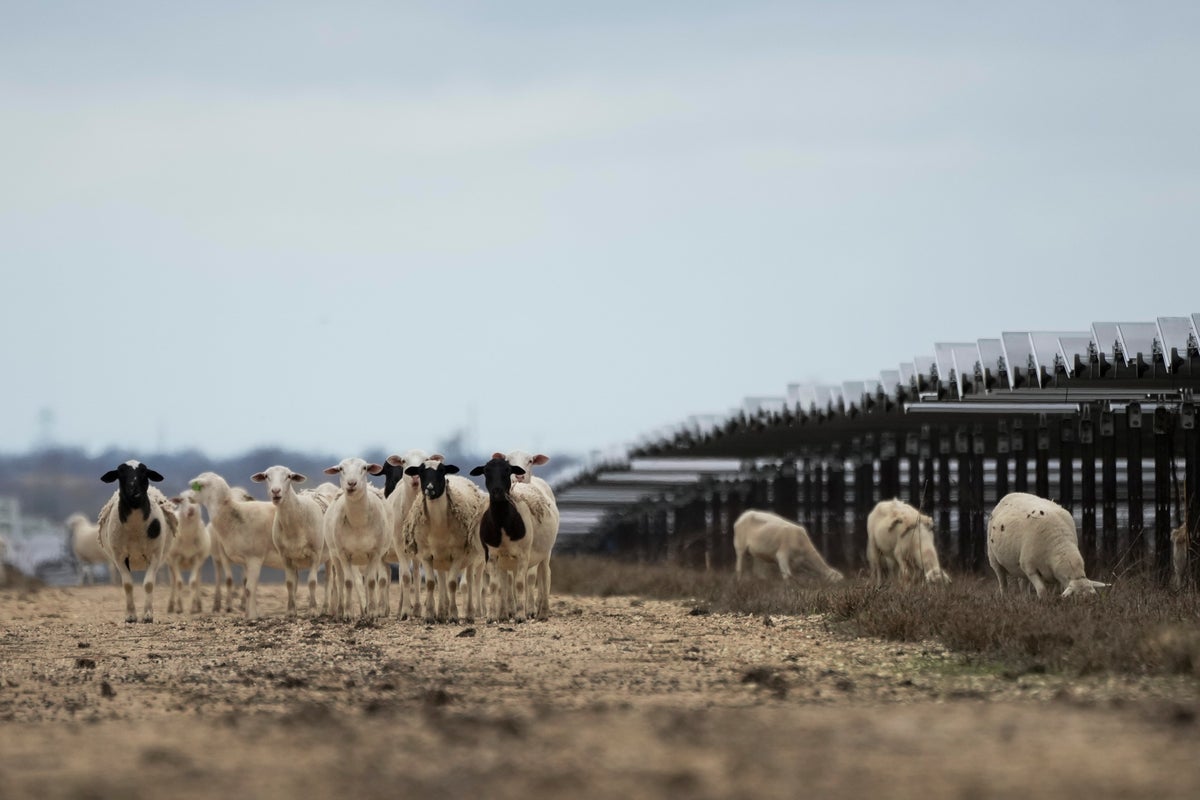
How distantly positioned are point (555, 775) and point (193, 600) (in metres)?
20.1

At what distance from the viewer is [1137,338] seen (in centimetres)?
2300

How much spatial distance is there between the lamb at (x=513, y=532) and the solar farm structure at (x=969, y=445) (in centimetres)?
673

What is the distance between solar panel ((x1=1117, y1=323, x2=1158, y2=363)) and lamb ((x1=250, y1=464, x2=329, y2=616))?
1049 centimetres

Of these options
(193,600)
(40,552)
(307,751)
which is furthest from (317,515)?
(40,552)

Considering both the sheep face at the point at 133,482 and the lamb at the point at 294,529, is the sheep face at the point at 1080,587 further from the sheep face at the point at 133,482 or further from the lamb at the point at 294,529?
the sheep face at the point at 133,482

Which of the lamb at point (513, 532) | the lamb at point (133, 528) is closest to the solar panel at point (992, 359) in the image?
the lamb at point (513, 532)

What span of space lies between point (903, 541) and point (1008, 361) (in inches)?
191

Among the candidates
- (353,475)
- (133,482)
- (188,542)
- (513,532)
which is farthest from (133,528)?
(513,532)

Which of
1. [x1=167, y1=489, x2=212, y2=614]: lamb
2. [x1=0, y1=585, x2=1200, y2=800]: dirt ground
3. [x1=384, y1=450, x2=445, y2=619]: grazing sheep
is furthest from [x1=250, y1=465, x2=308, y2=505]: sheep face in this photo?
[x1=0, y1=585, x2=1200, y2=800]: dirt ground

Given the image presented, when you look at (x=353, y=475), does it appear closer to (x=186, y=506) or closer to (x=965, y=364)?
(x=186, y=506)

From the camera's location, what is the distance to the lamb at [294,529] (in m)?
23.4

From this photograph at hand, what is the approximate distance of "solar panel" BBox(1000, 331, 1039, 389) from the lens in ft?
81.9

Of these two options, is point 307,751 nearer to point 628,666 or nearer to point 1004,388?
point 628,666

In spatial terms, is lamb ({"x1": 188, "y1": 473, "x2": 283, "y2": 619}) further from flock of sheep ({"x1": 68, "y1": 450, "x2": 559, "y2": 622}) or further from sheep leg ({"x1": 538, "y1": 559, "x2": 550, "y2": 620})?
sheep leg ({"x1": 538, "y1": 559, "x2": 550, "y2": 620})
